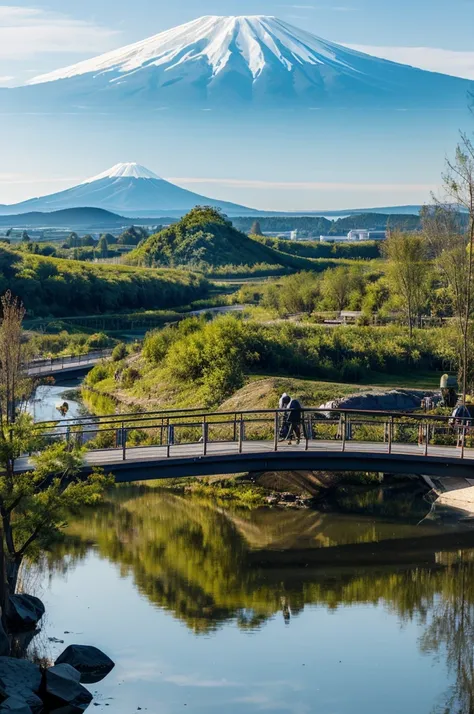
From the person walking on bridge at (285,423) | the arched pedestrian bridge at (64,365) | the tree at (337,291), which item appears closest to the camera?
the person walking on bridge at (285,423)

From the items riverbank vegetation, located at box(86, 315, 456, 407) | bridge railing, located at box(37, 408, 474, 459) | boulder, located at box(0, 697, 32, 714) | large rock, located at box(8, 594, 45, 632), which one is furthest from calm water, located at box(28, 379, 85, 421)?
boulder, located at box(0, 697, 32, 714)

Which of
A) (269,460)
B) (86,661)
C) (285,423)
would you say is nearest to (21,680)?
(86,661)

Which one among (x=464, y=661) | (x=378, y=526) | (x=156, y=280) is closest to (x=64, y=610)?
(x=464, y=661)

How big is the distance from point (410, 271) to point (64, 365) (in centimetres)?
1721

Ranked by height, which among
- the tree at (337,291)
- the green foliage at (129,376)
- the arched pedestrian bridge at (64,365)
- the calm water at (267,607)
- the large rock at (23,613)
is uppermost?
the tree at (337,291)

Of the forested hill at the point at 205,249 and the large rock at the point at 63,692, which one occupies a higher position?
the forested hill at the point at 205,249

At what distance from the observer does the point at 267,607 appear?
25.0m

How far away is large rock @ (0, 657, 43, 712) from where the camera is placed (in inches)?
760

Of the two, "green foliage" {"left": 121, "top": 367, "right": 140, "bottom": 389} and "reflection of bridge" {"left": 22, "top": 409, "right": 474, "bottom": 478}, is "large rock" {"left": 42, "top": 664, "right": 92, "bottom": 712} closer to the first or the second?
"reflection of bridge" {"left": 22, "top": 409, "right": 474, "bottom": 478}

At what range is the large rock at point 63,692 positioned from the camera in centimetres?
1964

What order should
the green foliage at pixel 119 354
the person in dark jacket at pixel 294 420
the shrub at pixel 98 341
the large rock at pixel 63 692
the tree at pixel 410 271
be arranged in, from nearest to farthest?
1. the large rock at pixel 63 692
2. the person in dark jacket at pixel 294 420
3. the tree at pixel 410 271
4. the green foliage at pixel 119 354
5. the shrub at pixel 98 341

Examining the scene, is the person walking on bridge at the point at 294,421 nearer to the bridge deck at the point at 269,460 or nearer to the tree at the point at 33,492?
the bridge deck at the point at 269,460

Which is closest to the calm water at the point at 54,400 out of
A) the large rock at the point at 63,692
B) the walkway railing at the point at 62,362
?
the walkway railing at the point at 62,362

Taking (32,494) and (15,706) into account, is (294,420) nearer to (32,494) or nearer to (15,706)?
(32,494)
